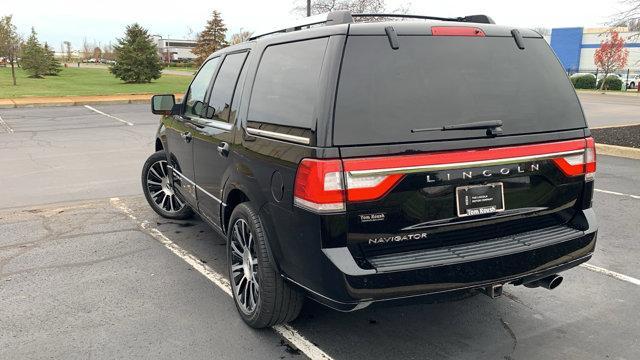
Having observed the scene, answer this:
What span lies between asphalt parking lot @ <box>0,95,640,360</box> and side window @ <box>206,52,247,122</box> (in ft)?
4.36

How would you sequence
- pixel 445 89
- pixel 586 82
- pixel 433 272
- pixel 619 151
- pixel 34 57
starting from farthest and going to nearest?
1. pixel 586 82
2. pixel 34 57
3. pixel 619 151
4. pixel 445 89
5. pixel 433 272

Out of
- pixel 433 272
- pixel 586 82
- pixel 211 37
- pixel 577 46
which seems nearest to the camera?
pixel 433 272

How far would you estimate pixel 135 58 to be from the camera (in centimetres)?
3180

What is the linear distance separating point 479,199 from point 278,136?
1157 mm

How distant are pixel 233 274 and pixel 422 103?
178 cm

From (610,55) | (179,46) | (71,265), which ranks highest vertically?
(179,46)

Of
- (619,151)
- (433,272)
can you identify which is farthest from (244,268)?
(619,151)

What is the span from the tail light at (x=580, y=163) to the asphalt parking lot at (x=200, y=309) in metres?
1.04

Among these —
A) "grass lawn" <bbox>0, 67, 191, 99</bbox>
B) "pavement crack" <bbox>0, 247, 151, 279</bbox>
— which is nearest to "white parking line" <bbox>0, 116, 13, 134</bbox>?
"grass lawn" <bbox>0, 67, 191, 99</bbox>

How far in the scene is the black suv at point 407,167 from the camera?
8.55 ft

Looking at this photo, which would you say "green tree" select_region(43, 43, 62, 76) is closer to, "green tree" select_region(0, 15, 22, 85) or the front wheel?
"green tree" select_region(0, 15, 22, 85)

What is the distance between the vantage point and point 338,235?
2594 millimetres

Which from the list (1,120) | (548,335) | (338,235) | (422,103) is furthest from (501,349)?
(1,120)

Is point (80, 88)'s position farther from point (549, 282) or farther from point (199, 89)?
point (549, 282)
